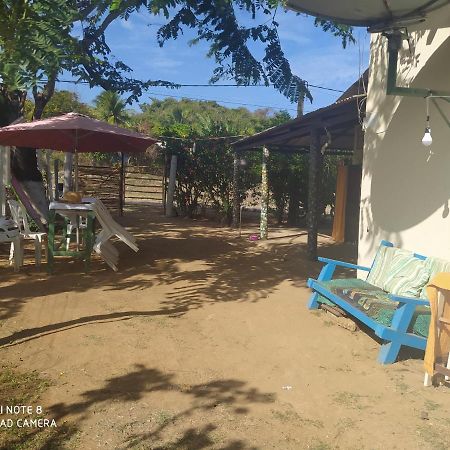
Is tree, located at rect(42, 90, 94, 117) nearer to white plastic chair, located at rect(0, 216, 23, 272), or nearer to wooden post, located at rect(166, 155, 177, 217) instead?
wooden post, located at rect(166, 155, 177, 217)

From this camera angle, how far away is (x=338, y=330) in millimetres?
4941

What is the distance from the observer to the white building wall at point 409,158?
491 centimetres

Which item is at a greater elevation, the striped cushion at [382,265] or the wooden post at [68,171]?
the wooden post at [68,171]

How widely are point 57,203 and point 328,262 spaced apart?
411 centimetres

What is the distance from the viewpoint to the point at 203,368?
3904 millimetres

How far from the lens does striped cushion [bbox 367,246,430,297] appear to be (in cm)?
464

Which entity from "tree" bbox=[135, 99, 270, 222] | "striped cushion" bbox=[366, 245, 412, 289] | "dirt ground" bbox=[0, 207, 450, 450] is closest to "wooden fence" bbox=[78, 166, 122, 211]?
"tree" bbox=[135, 99, 270, 222]

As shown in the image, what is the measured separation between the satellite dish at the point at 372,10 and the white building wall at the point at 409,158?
0.69 metres

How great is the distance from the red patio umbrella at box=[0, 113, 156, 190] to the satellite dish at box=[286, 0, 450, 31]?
12.0ft

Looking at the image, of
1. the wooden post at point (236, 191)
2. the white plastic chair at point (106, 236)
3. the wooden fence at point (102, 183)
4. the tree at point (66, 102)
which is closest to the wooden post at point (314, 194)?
the white plastic chair at point (106, 236)

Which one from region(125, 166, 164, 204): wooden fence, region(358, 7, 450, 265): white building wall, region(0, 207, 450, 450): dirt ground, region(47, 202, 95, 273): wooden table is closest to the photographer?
region(0, 207, 450, 450): dirt ground

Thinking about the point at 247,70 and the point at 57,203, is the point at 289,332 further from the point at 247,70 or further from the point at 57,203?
the point at 247,70

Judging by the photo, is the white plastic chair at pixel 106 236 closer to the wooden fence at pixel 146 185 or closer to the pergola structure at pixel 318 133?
the pergola structure at pixel 318 133

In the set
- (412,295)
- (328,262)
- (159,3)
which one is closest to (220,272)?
(328,262)
